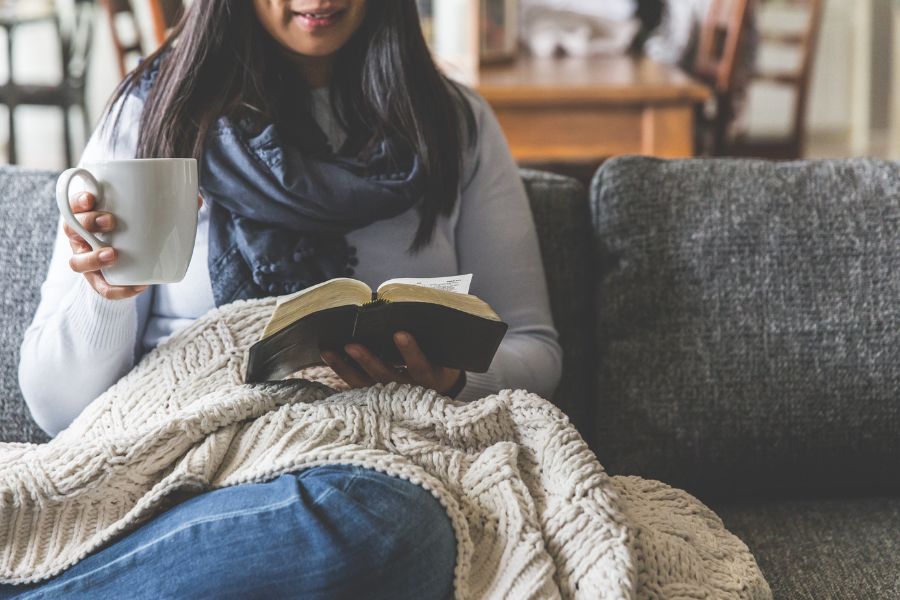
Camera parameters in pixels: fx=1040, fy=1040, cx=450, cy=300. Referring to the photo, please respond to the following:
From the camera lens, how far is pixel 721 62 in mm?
3426

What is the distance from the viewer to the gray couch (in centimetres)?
130

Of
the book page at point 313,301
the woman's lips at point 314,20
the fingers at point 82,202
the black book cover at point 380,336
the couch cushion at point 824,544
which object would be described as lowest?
the couch cushion at point 824,544

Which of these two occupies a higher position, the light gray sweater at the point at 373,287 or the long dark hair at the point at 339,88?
the long dark hair at the point at 339,88

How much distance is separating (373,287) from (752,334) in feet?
1.58

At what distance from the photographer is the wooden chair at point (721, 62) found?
2.99 m

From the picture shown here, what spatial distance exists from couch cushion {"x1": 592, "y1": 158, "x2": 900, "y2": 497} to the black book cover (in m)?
0.32

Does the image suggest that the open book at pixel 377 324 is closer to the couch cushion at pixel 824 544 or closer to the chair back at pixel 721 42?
the couch cushion at pixel 824 544

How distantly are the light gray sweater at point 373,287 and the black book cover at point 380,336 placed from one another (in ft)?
0.47

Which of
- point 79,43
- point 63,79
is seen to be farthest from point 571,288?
point 79,43

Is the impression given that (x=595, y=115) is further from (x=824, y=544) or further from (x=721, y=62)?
(x=824, y=544)

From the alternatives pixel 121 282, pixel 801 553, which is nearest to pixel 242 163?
pixel 121 282

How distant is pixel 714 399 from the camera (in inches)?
51.6

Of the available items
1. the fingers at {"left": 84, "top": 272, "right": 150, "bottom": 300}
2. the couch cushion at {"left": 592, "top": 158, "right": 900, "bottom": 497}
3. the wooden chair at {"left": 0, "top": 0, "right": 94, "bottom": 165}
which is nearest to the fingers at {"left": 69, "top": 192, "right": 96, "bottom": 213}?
the fingers at {"left": 84, "top": 272, "right": 150, "bottom": 300}

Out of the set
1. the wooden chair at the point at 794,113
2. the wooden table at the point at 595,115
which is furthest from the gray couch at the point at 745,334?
the wooden chair at the point at 794,113
